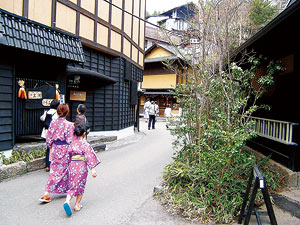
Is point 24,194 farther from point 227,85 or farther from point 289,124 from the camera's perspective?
point 289,124

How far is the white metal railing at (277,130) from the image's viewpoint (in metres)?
5.03

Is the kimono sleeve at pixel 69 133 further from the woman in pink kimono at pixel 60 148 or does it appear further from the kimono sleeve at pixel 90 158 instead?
the kimono sleeve at pixel 90 158

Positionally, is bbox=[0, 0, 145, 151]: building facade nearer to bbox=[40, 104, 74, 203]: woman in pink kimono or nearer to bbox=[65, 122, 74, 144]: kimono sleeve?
bbox=[40, 104, 74, 203]: woman in pink kimono

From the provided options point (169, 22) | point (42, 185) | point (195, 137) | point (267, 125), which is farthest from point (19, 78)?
point (169, 22)

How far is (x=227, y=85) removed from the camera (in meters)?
5.17

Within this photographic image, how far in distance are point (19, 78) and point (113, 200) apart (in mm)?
4630

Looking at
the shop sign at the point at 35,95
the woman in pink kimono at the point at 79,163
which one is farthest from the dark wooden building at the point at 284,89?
the shop sign at the point at 35,95

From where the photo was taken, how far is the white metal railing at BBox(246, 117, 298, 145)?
503 centimetres

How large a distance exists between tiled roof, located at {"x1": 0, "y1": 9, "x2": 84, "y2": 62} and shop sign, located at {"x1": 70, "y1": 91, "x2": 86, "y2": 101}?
99.5 inches

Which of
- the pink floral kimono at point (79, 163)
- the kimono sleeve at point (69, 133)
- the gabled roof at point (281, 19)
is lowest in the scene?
the pink floral kimono at point (79, 163)

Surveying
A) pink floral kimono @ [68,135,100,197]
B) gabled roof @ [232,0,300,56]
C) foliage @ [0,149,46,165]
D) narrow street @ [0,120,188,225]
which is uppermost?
gabled roof @ [232,0,300,56]

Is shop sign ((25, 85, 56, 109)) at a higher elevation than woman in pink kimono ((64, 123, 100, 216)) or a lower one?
higher

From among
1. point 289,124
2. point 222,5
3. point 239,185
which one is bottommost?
point 239,185

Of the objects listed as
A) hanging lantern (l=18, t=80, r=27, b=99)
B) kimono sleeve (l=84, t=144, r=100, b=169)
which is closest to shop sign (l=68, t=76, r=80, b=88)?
hanging lantern (l=18, t=80, r=27, b=99)
